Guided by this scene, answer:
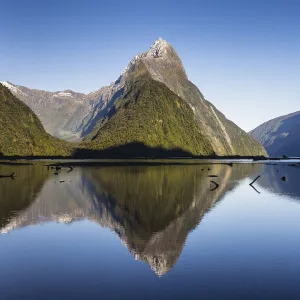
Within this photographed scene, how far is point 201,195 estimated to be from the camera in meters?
73.4

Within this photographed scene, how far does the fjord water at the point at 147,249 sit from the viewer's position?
949 inches

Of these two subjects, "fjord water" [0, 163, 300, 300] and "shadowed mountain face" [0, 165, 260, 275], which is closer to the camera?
"fjord water" [0, 163, 300, 300]

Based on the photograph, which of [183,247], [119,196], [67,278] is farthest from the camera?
[119,196]

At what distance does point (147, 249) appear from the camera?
33.6m

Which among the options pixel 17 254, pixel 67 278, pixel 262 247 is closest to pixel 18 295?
pixel 67 278

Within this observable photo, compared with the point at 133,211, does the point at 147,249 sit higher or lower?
lower

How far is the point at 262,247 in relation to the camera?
35.0 m

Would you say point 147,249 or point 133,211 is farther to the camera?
point 133,211

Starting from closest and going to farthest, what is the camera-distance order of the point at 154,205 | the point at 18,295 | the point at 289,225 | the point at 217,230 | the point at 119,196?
1. the point at 18,295
2. the point at 217,230
3. the point at 289,225
4. the point at 154,205
5. the point at 119,196

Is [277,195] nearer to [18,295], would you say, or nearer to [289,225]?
[289,225]

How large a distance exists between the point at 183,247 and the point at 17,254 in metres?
12.7

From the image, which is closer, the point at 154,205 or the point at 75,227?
the point at 75,227

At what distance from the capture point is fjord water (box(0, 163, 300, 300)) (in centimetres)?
2411

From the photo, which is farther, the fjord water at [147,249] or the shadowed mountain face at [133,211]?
the shadowed mountain face at [133,211]
